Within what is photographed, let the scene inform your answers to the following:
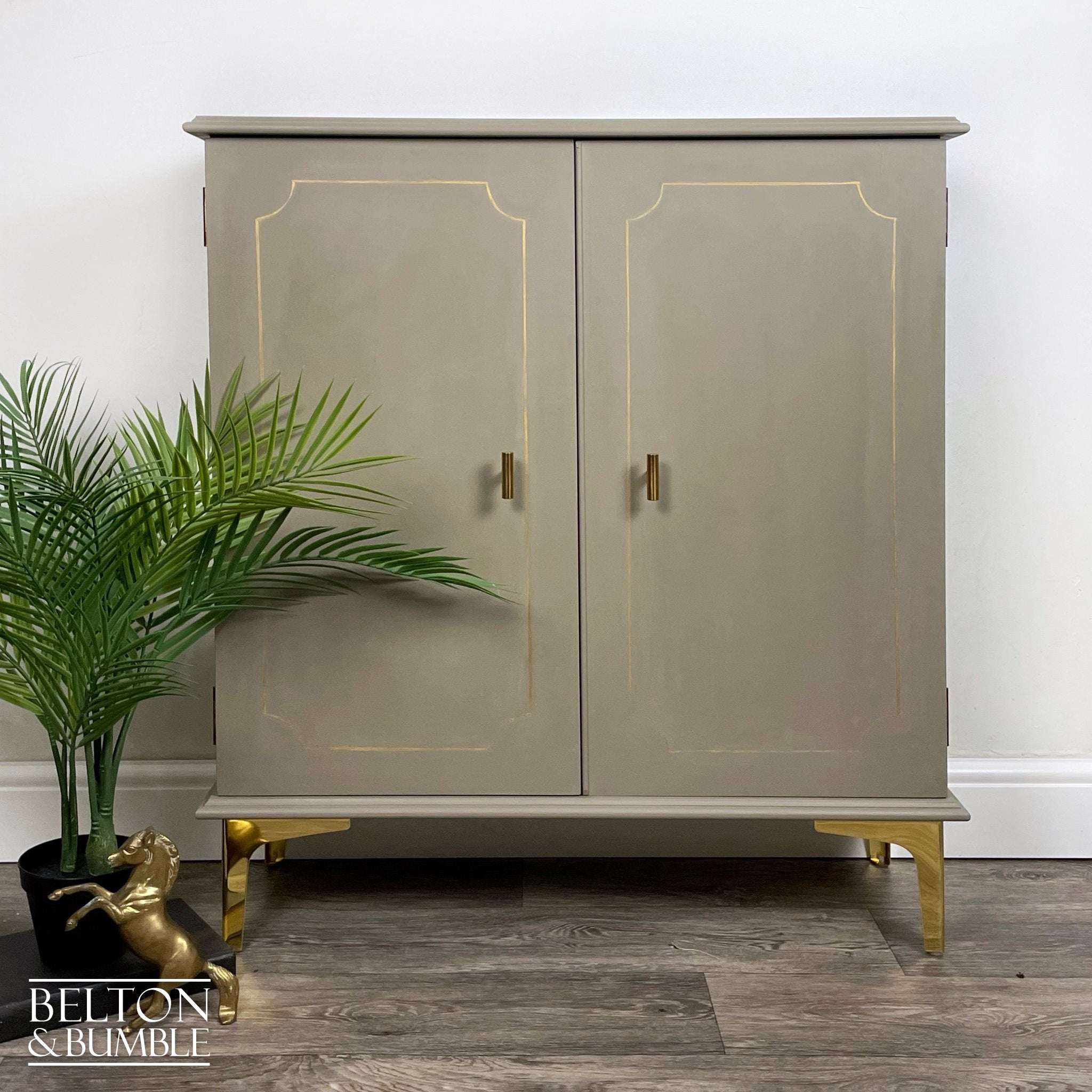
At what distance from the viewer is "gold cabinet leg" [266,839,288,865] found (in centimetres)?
214

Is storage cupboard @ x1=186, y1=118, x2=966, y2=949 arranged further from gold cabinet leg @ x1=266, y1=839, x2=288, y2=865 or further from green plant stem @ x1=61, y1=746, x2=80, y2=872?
gold cabinet leg @ x1=266, y1=839, x2=288, y2=865

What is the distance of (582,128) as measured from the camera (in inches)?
65.7

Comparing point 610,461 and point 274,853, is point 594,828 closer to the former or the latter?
point 274,853

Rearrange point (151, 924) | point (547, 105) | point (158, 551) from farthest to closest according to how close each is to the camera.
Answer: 1. point (547, 105)
2. point (158, 551)
3. point (151, 924)

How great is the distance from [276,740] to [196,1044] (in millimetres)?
494

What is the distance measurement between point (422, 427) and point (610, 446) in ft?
1.12

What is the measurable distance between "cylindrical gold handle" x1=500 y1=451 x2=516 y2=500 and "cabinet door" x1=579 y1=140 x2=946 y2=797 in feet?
0.43

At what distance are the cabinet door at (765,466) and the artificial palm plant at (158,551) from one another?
365 millimetres

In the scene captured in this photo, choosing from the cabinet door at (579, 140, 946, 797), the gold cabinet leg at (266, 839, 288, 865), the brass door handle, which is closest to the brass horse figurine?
the gold cabinet leg at (266, 839, 288, 865)

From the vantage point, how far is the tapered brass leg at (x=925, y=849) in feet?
5.63

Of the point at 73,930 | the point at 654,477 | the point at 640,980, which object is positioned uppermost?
the point at 654,477

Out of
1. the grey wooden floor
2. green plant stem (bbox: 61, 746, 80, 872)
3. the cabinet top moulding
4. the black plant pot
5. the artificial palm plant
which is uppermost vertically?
the cabinet top moulding

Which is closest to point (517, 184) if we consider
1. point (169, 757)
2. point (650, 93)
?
point (650, 93)

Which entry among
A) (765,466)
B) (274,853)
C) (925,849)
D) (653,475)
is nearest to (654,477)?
(653,475)
